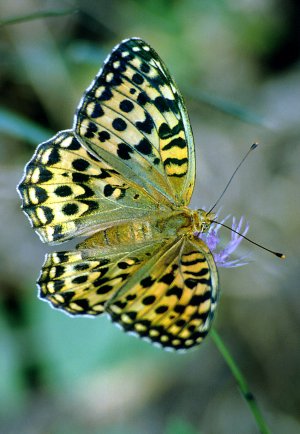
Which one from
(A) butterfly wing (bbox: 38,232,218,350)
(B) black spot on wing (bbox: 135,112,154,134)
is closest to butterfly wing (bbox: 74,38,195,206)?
(B) black spot on wing (bbox: 135,112,154,134)

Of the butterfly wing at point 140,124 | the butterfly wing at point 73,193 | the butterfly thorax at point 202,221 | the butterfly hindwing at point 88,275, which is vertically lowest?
the butterfly hindwing at point 88,275

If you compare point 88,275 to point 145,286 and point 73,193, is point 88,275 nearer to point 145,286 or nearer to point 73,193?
point 145,286

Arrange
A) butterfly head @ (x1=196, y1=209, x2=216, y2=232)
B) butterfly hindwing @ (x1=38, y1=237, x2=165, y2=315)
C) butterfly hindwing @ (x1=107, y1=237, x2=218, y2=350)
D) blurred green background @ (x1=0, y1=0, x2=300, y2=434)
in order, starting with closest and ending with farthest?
butterfly hindwing @ (x1=107, y1=237, x2=218, y2=350) < butterfly hindwing @ (x1=38, y1=237, x2=165, y2=315) < butterfly head @ (x1=196, y1=209, x2=216, y2=232) < blurred green background @ (x1=0, y1=0, x2=300, y2=434)

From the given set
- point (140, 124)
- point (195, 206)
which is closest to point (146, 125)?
point (140, 124)

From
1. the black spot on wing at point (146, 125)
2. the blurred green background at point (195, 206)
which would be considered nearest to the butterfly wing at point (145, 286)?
the black spot on wing at point (146, 125)

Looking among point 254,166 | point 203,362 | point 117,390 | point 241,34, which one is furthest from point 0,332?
point 241,34

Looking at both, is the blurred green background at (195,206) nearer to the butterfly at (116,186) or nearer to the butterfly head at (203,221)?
the butterfly at (116,186)

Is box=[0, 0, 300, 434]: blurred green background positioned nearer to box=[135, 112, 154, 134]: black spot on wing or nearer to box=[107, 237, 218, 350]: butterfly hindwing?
box=[135, 112, 154, 134]: black spot on wing

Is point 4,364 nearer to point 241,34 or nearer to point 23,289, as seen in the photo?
point 23,289
